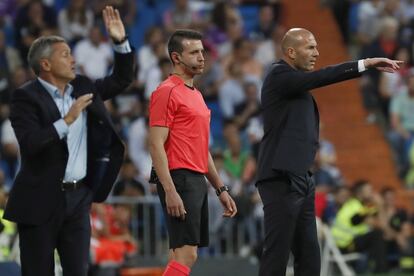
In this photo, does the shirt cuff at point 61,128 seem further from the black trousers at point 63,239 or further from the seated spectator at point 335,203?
the seated spectator at point 335,203

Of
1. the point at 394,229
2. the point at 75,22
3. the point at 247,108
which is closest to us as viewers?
the point at 394,229

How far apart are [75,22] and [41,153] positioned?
10.7m

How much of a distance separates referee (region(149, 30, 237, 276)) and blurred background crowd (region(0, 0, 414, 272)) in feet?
18.5

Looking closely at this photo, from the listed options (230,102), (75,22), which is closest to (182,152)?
(230,102)

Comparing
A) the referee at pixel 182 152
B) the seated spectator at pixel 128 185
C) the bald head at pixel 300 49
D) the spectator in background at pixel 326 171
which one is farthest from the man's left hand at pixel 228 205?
the spectator in background at pixel 326 171

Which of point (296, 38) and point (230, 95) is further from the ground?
point (296, 38)

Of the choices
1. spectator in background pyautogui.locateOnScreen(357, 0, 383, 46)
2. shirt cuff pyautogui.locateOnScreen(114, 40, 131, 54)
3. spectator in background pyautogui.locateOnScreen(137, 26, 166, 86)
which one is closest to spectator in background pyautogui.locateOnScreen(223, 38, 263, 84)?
spectator in background pyautogui.locateOnScreen(137, 26, 166, 86)

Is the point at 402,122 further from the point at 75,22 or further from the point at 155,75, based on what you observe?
the point at 75,22

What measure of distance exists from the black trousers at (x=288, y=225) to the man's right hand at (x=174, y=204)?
95cm

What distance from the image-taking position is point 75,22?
20.3 m

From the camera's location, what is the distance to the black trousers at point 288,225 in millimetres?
10172

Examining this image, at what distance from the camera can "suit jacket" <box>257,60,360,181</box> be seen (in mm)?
10156

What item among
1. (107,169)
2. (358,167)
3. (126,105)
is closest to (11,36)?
(126,105)

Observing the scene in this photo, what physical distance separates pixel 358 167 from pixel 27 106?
12309 mm
